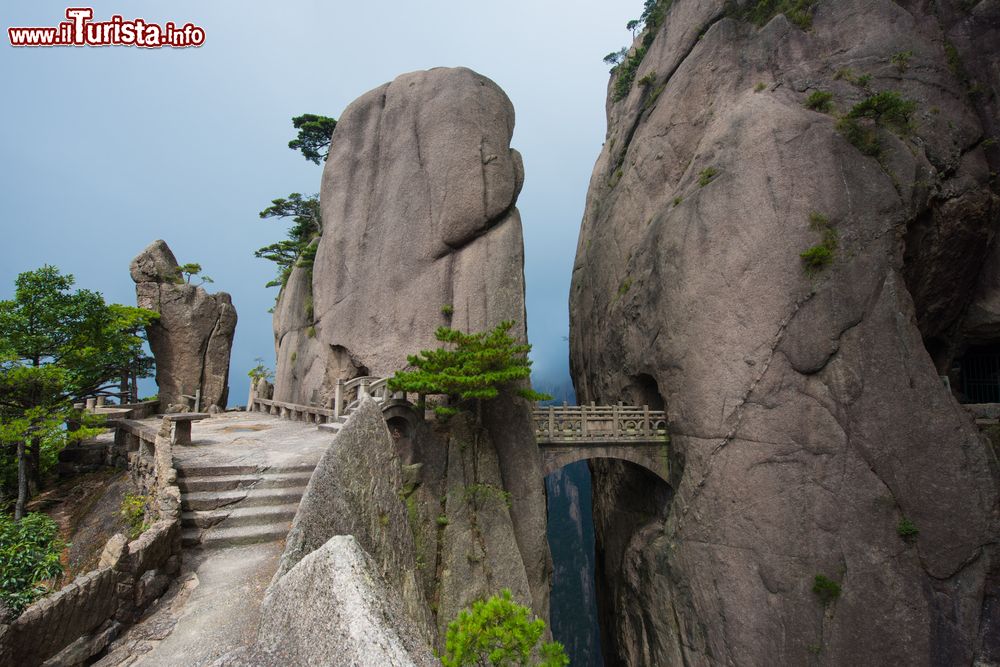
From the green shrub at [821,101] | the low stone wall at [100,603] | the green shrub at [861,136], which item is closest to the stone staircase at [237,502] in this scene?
the low stone wall at [100,603]

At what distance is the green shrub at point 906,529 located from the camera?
13.0 metres

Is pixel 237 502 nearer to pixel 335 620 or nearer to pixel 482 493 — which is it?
pixel 335 620

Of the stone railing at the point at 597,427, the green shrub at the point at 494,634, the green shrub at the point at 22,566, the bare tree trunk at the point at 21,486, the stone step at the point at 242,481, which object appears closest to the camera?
the green shrub at the point at 22,566

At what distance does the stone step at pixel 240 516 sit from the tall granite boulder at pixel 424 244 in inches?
331

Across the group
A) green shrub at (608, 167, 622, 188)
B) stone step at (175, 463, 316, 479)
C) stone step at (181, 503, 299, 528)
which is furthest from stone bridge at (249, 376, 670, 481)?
green shrub at (608, 167, 622, 188)

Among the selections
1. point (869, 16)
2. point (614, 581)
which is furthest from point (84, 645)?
point (869, 16)

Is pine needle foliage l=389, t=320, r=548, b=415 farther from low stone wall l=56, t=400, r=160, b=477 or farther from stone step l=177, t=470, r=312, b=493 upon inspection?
low stone wall l=56, t=400, r=160, b=477

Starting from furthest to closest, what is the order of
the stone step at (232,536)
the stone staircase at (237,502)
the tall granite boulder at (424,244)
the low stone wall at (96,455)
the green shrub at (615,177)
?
A: the green shrub at (615,177), the tall granite boulder at (424,244), the low stone wall at (96,455), the stone staircase at (237,502), the stone step at (232,536)

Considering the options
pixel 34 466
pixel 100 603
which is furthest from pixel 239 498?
pixel 34 466

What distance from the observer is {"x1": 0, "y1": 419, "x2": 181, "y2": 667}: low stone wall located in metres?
3.96

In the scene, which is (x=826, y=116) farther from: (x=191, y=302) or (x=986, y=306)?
(x=191, y=302)

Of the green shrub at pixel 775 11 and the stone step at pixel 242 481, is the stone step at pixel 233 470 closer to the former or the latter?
the stone step at pixel 242 481

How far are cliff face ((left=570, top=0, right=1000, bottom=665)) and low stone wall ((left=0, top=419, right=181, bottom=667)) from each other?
15.8 meters

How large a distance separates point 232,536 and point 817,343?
1757cm
